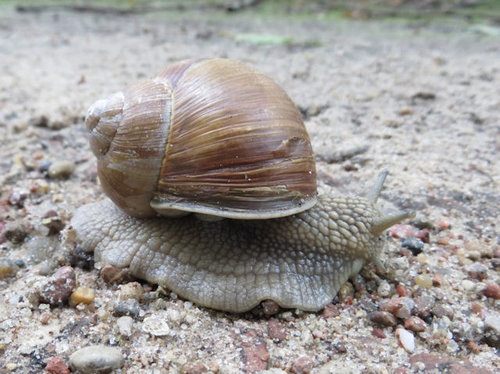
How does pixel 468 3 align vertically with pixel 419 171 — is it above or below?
above

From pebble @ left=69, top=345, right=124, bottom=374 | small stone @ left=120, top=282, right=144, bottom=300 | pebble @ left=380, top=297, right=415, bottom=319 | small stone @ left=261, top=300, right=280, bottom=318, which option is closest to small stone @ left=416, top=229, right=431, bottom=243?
pebble @ left=380, top=297, right=415, bottom=319

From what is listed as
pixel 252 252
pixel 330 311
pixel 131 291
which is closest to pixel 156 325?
pixel 131 291

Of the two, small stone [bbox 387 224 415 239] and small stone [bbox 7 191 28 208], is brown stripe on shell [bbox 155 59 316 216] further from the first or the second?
small stone [bbox 7 191 28 208]

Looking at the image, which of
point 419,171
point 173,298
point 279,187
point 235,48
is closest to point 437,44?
point 235,48

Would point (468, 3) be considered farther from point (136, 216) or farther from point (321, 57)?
point (136, 216)

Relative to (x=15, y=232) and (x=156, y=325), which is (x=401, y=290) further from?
(x=15, y=232)

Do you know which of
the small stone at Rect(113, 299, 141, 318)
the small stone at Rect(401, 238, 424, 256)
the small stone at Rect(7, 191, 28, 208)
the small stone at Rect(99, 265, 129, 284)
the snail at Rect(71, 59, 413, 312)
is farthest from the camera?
the small stone at Rect(7, 191, 28, 208)
